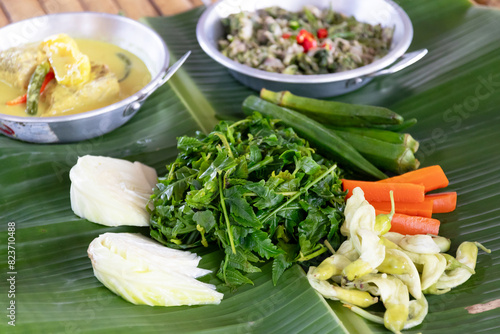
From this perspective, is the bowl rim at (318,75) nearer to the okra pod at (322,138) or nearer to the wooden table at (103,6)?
the okra pod at (322,138)

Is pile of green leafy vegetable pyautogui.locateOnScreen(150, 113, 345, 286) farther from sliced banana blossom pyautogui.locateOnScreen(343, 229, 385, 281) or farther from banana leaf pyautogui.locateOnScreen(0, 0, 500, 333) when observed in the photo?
sliced banana blossom pyautogui.locateOnScreen(343, 229, 385, 281)

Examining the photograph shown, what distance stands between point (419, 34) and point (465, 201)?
1.80 metres

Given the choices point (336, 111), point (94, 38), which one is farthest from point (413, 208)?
point (94, 38)

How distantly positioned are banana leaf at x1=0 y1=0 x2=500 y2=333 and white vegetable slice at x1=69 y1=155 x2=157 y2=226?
0.09 meters

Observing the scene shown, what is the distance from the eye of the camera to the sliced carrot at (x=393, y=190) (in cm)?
252

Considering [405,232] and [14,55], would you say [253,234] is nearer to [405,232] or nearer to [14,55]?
[405,232]

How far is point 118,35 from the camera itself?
11.9 feet

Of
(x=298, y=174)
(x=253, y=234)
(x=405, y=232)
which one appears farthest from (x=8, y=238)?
(x=405, y=232)

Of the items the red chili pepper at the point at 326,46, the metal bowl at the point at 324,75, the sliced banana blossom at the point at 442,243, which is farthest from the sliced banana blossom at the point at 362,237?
the red chili pepper at the point at 326,46

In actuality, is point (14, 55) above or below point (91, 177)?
above

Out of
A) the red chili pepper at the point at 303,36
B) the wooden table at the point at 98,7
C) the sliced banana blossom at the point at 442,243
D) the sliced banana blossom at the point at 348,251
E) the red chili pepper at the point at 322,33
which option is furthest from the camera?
the wooden table at the point at 98,7

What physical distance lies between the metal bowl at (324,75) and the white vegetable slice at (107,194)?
1.15 m

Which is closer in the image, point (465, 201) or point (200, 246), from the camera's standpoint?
point (200, 246)

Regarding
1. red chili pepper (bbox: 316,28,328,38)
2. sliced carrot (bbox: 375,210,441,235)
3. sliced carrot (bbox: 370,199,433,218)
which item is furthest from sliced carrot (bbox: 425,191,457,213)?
red chili pepper (bbox: 316,28,328,38)
